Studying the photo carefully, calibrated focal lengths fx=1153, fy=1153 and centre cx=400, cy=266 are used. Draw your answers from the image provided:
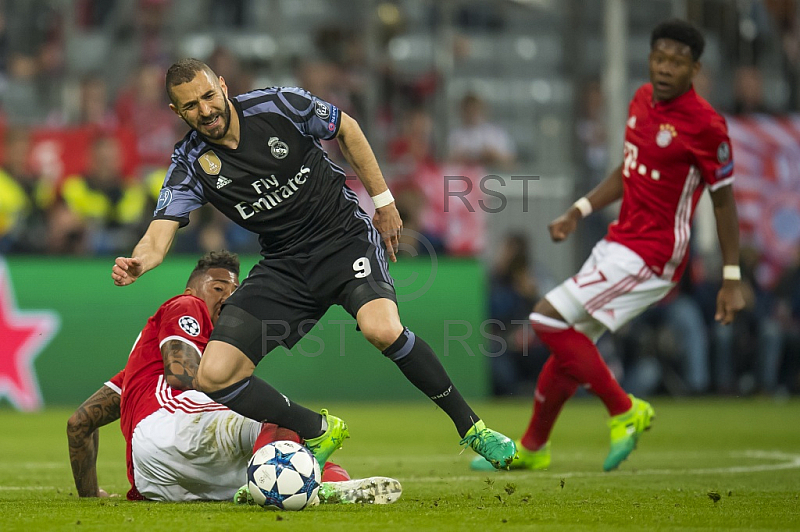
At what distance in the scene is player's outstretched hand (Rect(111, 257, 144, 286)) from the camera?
4988mm

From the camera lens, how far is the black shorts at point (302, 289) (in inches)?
215

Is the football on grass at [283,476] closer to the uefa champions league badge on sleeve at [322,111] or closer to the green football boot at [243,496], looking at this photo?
the green football boot at [243,496]

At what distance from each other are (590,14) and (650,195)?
10.4m

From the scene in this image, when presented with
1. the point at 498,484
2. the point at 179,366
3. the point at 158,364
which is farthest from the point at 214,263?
the point at 498,484

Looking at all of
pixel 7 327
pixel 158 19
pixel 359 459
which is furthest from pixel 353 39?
pixel 359 459

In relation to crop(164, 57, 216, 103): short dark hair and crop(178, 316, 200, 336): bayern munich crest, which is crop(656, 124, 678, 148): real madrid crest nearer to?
crop(164, 57, 216, 103): short dark hair

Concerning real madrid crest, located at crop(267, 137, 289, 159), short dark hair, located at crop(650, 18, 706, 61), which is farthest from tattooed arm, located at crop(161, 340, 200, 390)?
short dark hair, located at crop(650, 18, 706, 61)

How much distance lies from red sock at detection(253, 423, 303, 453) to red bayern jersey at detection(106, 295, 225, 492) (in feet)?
1.06

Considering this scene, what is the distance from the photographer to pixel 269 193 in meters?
5.58

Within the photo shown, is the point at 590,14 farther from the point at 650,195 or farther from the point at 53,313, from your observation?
the point at 650,195

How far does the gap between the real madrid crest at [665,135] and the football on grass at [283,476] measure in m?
3.19

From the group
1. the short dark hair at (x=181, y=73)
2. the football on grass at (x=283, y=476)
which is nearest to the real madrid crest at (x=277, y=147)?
the short dark hair at (x=181, y=73)

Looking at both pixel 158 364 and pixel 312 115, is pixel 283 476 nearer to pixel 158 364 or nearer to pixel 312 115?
pixel 158 364

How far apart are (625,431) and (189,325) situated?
2901mm
